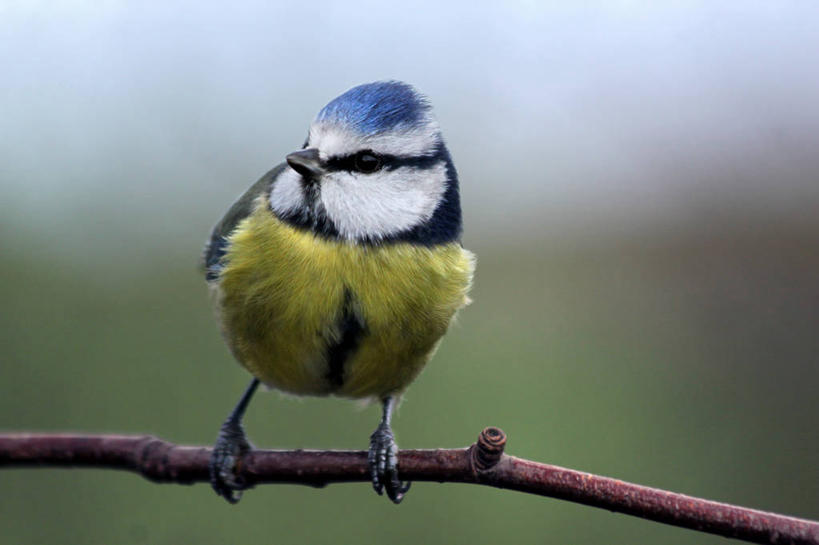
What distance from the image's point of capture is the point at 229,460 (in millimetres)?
1442

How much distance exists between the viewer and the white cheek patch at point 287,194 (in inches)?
61.9

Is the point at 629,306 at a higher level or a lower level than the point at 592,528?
higher

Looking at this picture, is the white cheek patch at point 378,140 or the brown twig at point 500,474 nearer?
the brown twig at point 500,474

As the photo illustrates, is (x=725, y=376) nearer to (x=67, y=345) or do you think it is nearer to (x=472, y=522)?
(x=472, y=522)

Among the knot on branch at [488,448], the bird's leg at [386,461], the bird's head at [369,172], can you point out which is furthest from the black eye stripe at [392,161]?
the knot on branch at [488,448]

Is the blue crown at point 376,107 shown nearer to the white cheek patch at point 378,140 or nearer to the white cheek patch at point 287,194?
the white cheek patch at point 378,140

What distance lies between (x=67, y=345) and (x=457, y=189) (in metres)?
1.82

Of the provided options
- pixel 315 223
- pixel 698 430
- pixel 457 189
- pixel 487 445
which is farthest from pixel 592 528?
pixel 487 445

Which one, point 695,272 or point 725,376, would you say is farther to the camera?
point 695,272

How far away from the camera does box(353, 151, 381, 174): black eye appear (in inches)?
60.4

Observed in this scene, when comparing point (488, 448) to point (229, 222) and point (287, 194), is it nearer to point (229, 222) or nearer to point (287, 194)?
point (287, 194)

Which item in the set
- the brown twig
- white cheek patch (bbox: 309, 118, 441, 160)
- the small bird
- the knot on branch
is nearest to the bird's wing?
the small bird

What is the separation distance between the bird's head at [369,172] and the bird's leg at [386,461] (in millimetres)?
363

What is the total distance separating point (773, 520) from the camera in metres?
1.00
